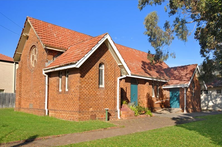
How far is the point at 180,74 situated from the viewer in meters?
25.9

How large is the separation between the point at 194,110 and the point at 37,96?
58.0 feet

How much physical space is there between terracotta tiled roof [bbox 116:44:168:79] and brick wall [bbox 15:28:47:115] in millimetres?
8043

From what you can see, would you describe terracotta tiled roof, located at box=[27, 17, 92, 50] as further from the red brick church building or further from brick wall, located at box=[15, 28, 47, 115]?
brick wall, located at box=[15, 28, 47, 115]

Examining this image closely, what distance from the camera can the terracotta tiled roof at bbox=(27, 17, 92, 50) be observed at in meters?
16.6

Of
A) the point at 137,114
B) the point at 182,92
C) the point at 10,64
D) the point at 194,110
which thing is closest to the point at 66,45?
the point at 137,114

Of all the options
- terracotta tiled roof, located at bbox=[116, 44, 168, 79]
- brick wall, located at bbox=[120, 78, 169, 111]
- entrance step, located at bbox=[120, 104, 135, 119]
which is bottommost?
entrance step, located at bbox=[120, 104, 135, 119]

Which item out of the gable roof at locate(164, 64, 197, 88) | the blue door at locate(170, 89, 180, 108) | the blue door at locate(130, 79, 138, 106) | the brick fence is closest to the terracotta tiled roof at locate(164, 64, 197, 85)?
the gable roof at locate(164, 64, 197, 88)

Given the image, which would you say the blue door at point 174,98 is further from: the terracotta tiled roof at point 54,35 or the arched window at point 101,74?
the arched window at point 101,74

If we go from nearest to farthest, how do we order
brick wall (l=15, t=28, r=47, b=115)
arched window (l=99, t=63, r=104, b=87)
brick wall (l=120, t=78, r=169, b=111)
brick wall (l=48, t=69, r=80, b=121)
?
brick wall (l=48, t=69, r=80, b=121) < arched window (l=99, t=63, r=104, b=87) < brick wall (l=15, t=28, r=47, b=115) < brick wall (l=120, t=78, r=169, b=111)

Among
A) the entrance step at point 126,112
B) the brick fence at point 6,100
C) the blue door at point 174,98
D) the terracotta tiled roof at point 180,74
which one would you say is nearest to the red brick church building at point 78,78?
the blue door at point 174,98

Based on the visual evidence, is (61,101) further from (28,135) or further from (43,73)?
(28,135)

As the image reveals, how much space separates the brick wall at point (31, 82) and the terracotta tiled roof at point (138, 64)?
804cm

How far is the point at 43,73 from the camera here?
16.0m

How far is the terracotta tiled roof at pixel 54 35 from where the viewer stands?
1662cm
